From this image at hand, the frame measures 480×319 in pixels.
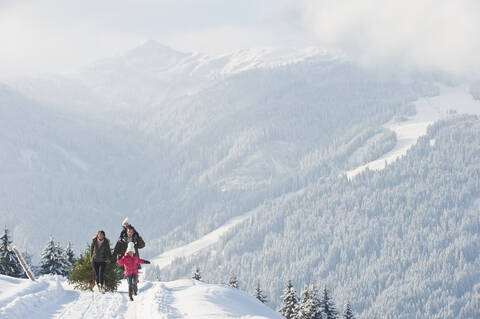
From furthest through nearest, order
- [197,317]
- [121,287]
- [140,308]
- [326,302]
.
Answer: [326,302] → [121,287] → [140,308] → [197,317]

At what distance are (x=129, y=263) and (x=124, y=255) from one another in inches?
15.8

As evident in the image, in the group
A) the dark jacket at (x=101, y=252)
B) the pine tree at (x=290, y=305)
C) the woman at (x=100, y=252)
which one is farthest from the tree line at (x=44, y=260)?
the dark jacket at (x=101, y=252)

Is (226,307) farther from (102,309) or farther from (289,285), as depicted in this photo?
(289,285)

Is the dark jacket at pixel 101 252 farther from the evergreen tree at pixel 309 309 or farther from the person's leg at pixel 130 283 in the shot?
the evergreen tree at pixel 309 309

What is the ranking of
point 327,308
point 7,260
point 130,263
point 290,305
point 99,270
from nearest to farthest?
point 130,263 → point 99,270 → point 7,260 → point 290,305 → point 327,308

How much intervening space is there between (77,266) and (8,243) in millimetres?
25101

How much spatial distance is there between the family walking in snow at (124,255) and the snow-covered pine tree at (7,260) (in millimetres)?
26366

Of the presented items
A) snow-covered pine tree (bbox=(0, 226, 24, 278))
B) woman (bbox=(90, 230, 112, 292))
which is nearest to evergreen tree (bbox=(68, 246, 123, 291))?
woman (bbox=(90, 230, 112, 292))

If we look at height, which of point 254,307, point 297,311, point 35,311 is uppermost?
point 297,311

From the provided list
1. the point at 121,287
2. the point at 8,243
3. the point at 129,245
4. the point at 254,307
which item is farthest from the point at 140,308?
the point at 8,243

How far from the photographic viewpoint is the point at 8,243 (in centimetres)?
4941

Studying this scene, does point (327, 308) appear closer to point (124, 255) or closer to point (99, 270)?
point (99, 270)

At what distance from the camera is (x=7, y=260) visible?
49125 mm

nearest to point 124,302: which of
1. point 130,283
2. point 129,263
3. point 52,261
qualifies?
point 130,283
